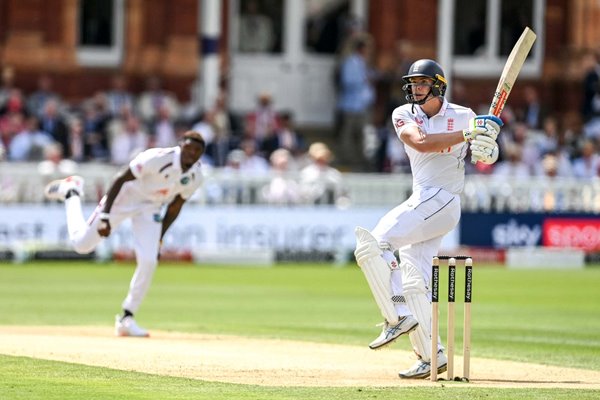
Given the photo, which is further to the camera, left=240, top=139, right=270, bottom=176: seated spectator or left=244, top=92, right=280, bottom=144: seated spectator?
left=244, top=92, right=280, bottom=144: seated spectator

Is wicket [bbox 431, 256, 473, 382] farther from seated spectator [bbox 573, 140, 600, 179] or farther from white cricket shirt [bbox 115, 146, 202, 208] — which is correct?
seated spectator [bbox 573, 140, 600, 179]

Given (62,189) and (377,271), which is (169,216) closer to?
(62,189)

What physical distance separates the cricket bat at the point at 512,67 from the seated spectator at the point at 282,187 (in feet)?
43.0

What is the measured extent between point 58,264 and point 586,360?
11823mm

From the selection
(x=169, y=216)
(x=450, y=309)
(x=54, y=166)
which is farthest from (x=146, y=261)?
(x=54, y=166)

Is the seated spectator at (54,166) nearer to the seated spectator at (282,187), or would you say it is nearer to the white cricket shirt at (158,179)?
the seated spectator at (282,187)

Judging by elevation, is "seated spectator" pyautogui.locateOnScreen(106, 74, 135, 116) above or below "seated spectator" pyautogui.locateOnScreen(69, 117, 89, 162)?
above

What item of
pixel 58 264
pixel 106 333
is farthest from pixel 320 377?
pixel 58 264

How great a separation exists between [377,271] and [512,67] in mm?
1544

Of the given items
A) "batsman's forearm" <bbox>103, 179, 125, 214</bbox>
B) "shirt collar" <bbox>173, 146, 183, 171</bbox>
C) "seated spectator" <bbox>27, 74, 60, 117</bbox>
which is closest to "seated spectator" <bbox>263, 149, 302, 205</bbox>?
"seated spectator" <bbox>27, 74, 60, 117</bbox>

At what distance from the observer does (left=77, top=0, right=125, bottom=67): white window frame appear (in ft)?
86.8

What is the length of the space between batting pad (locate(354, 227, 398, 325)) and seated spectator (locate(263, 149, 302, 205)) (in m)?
13.0

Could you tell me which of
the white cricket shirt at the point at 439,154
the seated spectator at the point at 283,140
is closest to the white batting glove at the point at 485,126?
the white cricket shirt at the point at 439,154

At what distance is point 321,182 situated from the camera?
23.1 meters
